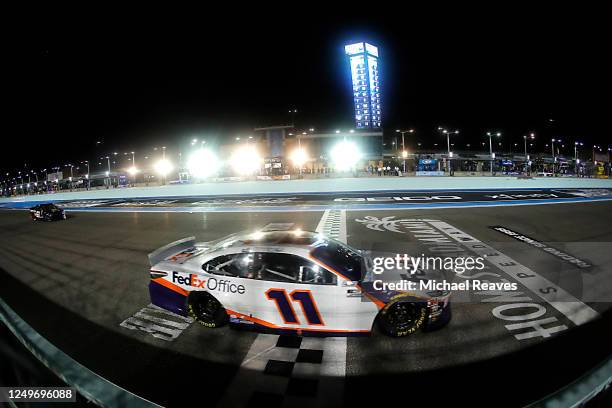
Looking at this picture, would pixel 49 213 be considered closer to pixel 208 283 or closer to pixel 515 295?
pixel 208 283

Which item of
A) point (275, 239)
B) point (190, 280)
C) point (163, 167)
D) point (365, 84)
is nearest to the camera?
point (190, 280)

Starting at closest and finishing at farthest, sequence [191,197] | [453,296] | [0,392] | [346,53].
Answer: [0,392] → [453,296] → [191,197] → [346,53]

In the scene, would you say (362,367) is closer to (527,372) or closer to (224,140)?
(527,372)

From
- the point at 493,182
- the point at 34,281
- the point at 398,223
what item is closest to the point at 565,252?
the point at 398,223

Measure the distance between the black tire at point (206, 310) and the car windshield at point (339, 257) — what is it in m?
1.55

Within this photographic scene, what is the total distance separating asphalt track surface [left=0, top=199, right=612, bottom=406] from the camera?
3.42 meters

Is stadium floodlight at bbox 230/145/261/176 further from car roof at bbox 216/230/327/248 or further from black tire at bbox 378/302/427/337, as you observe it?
black tire at bbox 378/302/427/337

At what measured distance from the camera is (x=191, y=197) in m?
27.1

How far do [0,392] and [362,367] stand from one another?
311cm

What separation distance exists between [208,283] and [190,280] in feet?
1.03

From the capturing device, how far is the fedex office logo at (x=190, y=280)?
4.61 metres

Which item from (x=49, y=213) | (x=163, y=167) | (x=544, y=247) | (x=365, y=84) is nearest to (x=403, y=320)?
(x=544, y=247)

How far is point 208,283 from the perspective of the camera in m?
4.56

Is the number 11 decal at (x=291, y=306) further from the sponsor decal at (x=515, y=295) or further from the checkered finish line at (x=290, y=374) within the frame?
the sponsor decal at (x=515, y=295)
